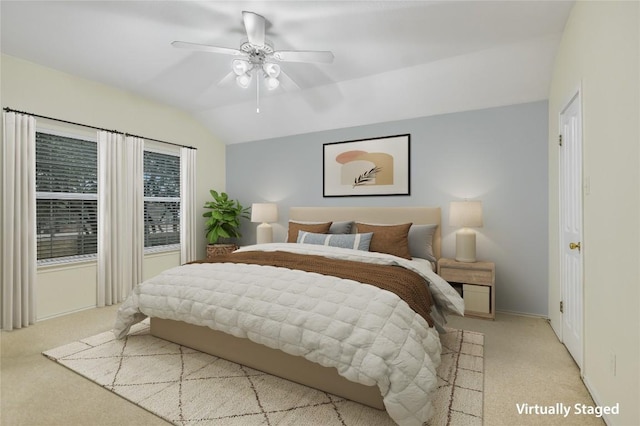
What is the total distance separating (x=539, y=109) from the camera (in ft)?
11.4

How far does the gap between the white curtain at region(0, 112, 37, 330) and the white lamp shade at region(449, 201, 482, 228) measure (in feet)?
14.3

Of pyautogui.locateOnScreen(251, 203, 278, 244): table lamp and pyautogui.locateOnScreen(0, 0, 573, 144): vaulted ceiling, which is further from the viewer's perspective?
pyautogui.locateOnScreen(251, 203, 278, 244): table lamp

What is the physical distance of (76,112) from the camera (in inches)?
144

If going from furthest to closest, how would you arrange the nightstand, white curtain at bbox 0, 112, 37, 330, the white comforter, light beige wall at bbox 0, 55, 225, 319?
the nightstand, light beige wall at bbox 0, 55, 225, 319, white curtain at bbox 0, 112, 37, 330, the white comforter

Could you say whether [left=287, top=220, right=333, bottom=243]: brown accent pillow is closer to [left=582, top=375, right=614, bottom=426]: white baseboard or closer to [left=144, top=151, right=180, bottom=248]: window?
[left=144, top=151, right=180, bottom=248]: window

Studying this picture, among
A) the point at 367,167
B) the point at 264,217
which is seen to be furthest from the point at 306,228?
the point at 367,167

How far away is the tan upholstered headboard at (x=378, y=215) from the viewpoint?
155 inches

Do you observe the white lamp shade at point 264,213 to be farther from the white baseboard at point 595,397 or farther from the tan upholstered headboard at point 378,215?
the white baseboard at point 595,397

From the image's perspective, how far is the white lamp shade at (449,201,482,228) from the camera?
136 inches

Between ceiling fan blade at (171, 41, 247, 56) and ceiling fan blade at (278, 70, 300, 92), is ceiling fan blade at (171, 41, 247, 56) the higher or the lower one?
the lower one

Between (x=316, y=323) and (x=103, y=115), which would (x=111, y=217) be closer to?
(x=103, y=115)

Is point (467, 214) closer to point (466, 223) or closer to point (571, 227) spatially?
point (466, 223)

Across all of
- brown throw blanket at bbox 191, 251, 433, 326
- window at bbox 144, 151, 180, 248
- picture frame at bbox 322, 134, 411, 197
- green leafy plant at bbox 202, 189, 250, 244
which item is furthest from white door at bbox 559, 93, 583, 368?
window at bbox 144, 151, 180, 248

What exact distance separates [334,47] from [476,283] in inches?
109
